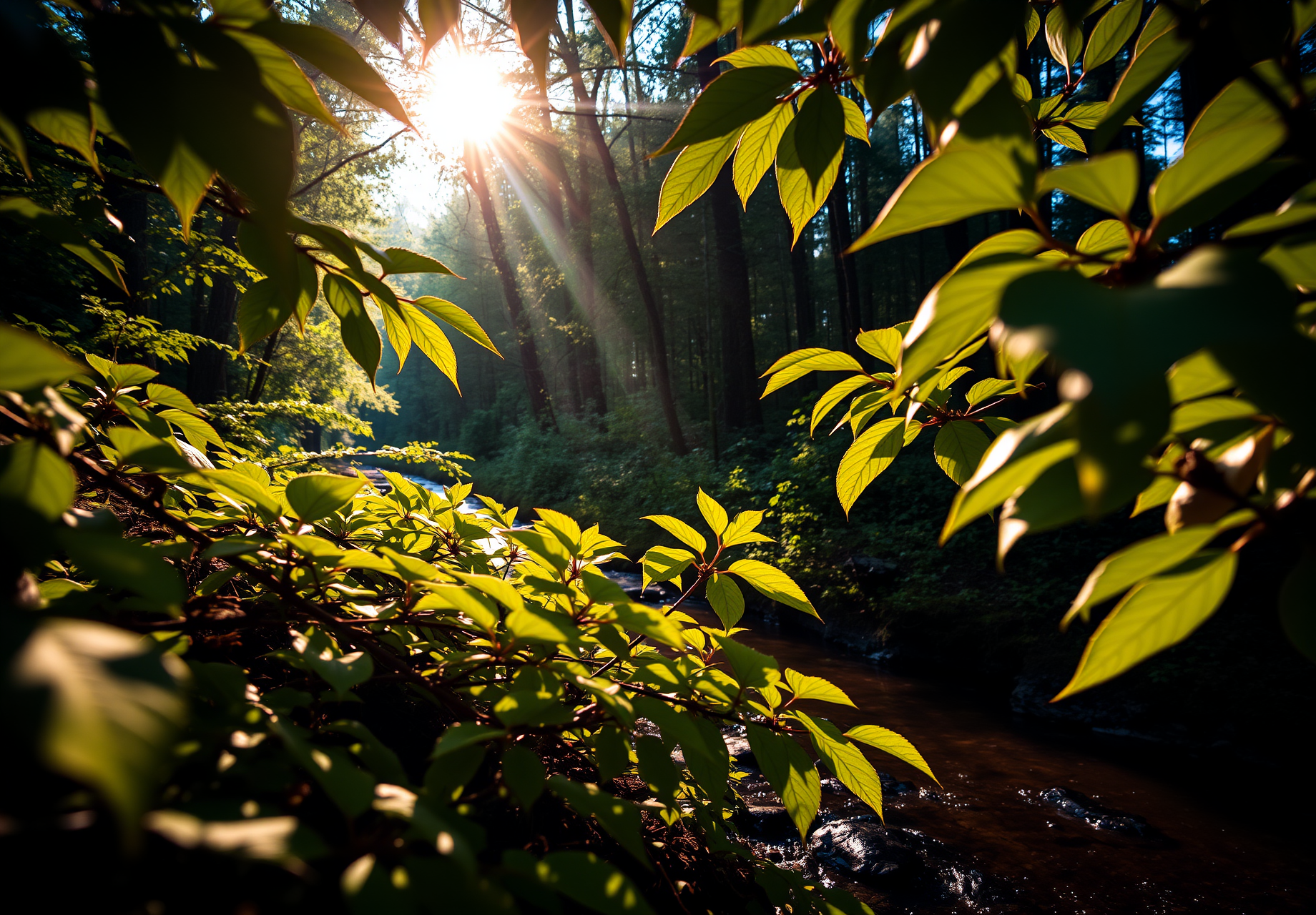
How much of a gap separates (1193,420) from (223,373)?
962 cm

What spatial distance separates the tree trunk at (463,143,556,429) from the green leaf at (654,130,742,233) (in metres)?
15.9

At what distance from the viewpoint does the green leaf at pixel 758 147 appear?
2.74 ft

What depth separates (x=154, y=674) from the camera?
257 millimetres

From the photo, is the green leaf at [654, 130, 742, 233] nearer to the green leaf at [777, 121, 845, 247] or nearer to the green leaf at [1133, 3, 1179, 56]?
the green leaf at [777, 121, 845, 247]

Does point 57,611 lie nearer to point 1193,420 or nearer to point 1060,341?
point 1060,341

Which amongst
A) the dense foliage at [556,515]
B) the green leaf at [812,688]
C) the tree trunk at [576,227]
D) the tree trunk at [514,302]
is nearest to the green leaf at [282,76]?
the dense foliage at [556,515]

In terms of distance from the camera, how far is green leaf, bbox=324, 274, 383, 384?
788mm

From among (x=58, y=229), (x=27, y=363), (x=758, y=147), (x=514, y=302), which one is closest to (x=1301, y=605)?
(x=758, y=147)

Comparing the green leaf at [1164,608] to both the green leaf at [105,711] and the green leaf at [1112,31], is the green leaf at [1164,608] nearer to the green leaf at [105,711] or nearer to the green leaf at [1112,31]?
the green leaf at [105,711]

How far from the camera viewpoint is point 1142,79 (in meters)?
0.61

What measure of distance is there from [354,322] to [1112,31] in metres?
1.35

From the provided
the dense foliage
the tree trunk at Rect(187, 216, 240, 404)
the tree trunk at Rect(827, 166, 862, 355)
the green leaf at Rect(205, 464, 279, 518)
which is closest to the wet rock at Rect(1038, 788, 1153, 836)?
the dense foliage

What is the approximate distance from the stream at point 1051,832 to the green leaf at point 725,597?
257 cm

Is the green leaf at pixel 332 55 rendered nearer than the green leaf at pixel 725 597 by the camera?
Yes
